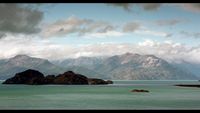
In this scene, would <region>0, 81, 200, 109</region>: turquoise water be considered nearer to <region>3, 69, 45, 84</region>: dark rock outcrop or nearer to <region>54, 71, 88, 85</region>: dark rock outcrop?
<region>3, 69, 45, 84</region>: dark rock outcrop

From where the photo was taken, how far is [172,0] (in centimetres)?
267

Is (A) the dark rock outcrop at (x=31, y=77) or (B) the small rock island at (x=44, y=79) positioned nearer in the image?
(A) the dark rock outcrop at (x=31, y=77)

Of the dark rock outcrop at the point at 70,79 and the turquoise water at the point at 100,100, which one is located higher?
the dark rock outcrop at the point at 70,79

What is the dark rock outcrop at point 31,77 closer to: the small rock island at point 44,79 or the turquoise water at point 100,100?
the small rock island at point 44,79

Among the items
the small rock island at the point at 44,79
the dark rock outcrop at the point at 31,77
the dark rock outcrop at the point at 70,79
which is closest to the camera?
the dark rock outcrop at the point at 31,77

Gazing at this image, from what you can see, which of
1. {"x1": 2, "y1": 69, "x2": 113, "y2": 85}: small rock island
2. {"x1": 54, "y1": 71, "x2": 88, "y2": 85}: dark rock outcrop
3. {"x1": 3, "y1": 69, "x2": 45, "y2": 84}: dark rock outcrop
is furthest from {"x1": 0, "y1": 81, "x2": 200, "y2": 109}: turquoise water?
{"x1": 54, "y1": 71, "x2": 88, "y2": 85}: dark rock outcrop

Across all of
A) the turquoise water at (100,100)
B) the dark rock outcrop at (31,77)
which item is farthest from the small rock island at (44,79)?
the turquoise water at (100,100)

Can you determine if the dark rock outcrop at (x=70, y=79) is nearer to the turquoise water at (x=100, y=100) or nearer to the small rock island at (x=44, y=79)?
the small rock island at (x=44, y=79)

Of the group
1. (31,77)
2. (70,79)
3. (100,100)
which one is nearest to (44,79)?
(31,77)

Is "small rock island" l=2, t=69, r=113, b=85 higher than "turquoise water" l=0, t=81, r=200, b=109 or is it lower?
higher

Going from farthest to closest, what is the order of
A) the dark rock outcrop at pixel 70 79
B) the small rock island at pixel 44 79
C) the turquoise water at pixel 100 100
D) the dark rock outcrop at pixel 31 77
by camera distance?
the dark rock outcrop at pixel 70 79, the small rock island at pixel 44 79, the dark rock outcrop at pixel 31 77, the turquoise water at pixel 100 100

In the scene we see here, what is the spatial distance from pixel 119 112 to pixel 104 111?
0.11 m

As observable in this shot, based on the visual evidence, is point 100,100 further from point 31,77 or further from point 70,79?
point 70,79

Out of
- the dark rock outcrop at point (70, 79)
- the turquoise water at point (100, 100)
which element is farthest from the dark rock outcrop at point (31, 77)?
the turquoise water at point (100, 100)
